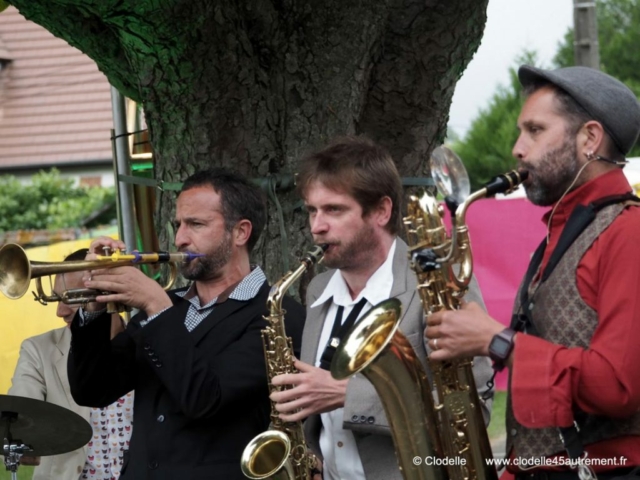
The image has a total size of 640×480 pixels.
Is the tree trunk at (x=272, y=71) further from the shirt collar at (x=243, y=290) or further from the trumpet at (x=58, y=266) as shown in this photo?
the trumpet at (x=58, y=266)

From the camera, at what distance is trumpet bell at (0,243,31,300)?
432cm

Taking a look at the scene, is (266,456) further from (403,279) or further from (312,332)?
(403,279)

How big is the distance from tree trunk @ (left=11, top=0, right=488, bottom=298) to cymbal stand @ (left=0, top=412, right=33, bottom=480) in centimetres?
117

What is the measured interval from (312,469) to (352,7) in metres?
2.18

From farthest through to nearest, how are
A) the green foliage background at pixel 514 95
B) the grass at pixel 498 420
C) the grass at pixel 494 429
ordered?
the green foliage background at pixel 514 95 < the grass at pixel 498 420 < the grass at pixel 494 429

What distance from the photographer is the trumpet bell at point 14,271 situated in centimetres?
432

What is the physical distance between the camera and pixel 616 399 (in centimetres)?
292

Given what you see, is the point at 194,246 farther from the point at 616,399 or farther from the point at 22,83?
the point at 22,83

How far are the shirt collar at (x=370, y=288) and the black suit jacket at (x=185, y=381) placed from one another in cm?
32

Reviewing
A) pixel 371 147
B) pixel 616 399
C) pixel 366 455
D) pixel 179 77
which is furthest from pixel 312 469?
pixel 179 77

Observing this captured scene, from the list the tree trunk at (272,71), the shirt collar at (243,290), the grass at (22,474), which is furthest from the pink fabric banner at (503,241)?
the shirt collar at (243,290)

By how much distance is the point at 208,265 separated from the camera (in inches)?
172

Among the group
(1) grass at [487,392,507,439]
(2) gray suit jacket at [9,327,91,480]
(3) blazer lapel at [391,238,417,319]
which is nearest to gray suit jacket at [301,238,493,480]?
(3) blazer lapel at [391,238,417,319]

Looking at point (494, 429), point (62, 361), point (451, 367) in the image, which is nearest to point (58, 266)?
point (62, 361)
